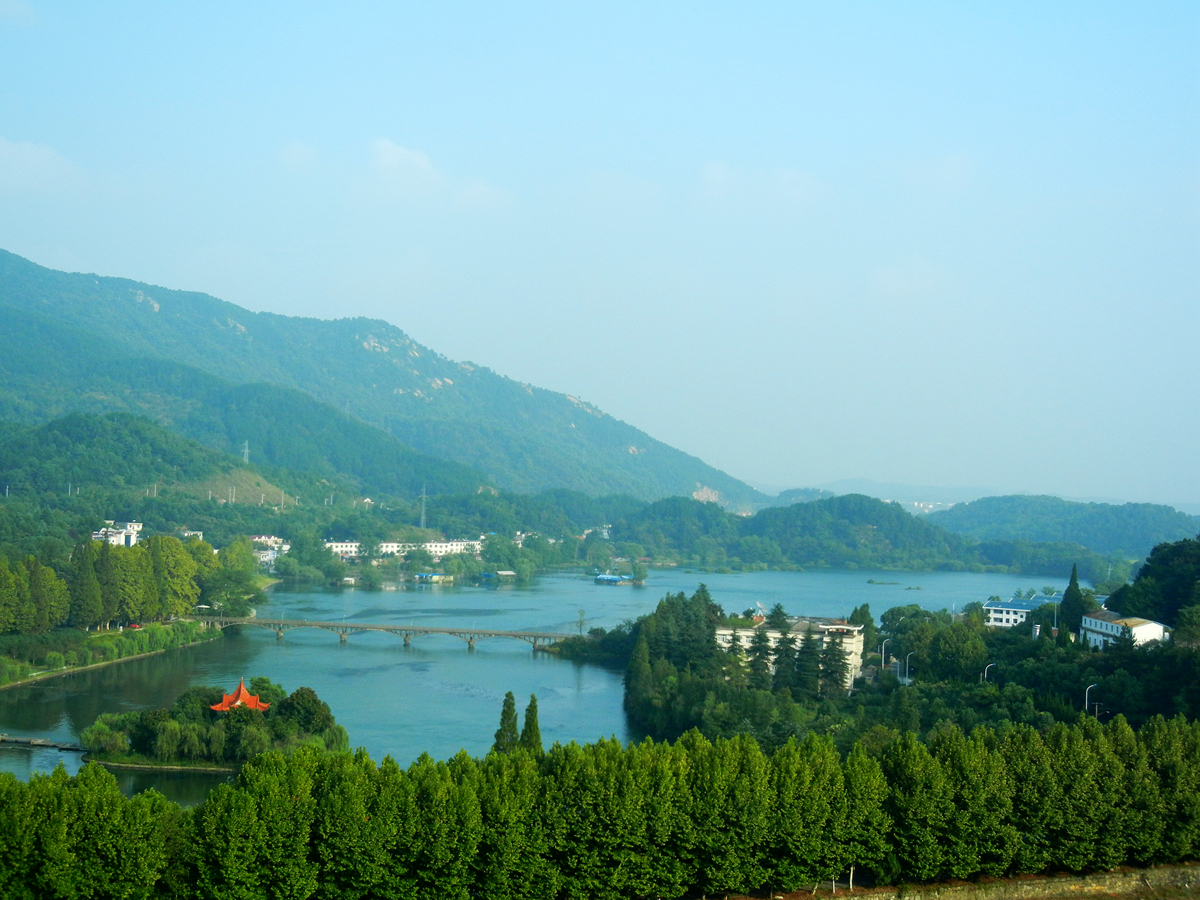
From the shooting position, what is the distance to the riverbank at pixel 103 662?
20531mm

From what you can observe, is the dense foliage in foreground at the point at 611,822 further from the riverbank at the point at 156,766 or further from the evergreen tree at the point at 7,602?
the evergreen tree at the point at 7,602

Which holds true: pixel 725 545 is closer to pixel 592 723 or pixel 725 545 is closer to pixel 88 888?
pixel 592 723

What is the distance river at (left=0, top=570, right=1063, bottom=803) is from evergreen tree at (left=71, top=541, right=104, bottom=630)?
1.67 meters

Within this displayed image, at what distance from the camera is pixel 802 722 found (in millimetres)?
15594

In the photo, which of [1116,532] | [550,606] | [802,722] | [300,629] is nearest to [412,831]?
[802,722]

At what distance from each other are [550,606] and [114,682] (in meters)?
16.6

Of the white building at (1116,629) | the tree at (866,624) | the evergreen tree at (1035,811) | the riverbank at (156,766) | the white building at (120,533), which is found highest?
the white building at (120,533)

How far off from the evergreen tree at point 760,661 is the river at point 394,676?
2.26 m

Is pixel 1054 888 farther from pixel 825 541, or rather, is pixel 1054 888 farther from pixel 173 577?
pixel 825 541

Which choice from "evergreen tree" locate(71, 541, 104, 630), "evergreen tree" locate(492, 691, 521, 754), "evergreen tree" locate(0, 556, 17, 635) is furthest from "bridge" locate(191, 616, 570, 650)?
"evergreen tree" locate(492, 691, 521, 754)

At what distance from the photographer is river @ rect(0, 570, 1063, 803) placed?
1688 cm

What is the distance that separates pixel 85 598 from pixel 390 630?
6.55 m

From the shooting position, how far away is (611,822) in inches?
361

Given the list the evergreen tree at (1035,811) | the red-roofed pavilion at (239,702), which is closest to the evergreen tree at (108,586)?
the red-roofed pavilion at (239,702)
